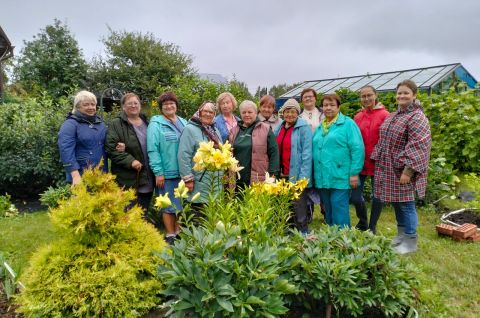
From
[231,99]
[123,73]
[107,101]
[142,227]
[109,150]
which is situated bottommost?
[142,227]

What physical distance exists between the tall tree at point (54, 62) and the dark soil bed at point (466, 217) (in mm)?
15031

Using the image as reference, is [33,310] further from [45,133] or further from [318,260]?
[45,133]

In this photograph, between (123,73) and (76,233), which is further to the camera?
(123,73)

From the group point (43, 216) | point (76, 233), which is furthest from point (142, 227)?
point (43, 216)

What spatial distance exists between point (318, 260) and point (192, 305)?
0.82m

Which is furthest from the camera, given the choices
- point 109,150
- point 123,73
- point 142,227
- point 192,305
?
point 123,73

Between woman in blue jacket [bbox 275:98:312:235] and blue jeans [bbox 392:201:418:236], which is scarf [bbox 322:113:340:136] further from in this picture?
blue jeans [bbox 392:201:418:236]

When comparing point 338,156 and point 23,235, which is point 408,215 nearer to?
point 338,156

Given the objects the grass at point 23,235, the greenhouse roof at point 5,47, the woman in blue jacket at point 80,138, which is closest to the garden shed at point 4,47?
the greenhouse roof at point 5,47

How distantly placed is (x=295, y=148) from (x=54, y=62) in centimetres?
1552

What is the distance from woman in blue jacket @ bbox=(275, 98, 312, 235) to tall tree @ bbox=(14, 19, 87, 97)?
46.1ft

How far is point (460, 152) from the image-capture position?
272 inches

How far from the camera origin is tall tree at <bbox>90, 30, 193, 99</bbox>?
13.7m

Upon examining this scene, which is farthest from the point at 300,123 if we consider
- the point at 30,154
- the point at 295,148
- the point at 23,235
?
the point at 30,154
